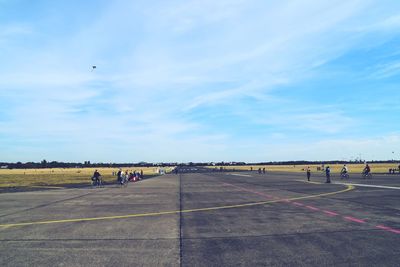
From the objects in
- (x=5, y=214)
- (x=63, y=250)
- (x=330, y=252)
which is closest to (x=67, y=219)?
(x=5, y=214)

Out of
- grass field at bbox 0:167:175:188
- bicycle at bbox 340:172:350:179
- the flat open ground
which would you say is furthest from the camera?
grass field at bbox 0:167:175:188

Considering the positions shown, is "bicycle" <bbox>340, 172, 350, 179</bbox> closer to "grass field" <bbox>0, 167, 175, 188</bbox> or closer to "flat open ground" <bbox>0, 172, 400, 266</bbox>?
"flat open ground" <bbox>0, 172, 400, 266</bbox>

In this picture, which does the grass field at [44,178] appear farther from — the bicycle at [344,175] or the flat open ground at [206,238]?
the bicycle at [344,175]

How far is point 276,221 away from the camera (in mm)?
11781

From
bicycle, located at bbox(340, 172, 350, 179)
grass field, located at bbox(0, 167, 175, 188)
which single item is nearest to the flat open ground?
bicycle, located at bbox(340, 172, 350, 179)

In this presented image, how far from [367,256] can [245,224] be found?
4.70m

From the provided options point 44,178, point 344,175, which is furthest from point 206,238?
point 44,178

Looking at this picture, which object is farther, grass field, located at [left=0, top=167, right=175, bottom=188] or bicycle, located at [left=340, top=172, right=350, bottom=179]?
grass field, located at [left=0, top=167, right=175, bottom=188]

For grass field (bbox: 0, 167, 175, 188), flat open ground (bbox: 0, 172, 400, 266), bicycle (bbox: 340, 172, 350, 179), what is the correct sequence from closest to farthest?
1. flat open ground (bbox: 0, 172, 400, 266)
2. bicycle (bbox: 340, 172, 350, 179)
3. grass field (bbox: 0, 167, 175, 188)

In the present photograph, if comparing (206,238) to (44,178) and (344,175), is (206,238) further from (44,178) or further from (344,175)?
(44,178)

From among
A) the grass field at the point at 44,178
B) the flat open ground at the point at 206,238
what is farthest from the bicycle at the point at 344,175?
the grass field at the point at 44,178

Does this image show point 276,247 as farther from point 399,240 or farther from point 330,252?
point 399,240

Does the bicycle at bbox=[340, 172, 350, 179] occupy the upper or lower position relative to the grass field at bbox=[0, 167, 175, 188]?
upper

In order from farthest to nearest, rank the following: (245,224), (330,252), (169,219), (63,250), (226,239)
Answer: (169,219), (245,224), (226,239), (63,250), (330,252)
